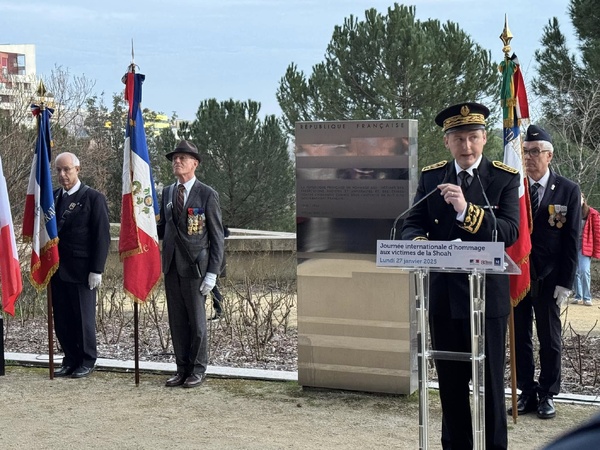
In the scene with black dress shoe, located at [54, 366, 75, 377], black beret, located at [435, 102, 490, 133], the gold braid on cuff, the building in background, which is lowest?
black dress shoe, located at [54, 366, 75, 377]

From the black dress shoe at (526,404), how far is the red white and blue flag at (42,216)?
147 inches

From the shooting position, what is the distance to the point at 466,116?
3963 mm

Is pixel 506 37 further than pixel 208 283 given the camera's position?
No

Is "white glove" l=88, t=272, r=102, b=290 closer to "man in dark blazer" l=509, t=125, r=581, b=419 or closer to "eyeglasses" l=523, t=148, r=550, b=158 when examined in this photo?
"man in dark blazer" l=509, t=125, r=581, b=419

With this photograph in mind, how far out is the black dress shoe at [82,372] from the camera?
6.86 m

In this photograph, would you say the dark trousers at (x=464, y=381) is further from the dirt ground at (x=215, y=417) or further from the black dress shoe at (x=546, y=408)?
the black dress shoe at (x=546, y=408)

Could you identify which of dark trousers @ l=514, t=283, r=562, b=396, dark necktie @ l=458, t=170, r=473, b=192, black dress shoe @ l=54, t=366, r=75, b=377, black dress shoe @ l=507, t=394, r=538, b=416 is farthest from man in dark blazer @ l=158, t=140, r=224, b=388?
dark necktie @ l=458, t=170, r=473, b=192

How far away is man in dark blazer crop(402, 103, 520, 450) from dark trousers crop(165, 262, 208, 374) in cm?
269

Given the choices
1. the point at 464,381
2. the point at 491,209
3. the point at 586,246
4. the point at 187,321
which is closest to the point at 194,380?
the point at 187,321

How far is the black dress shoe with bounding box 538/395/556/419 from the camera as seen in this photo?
5.39m

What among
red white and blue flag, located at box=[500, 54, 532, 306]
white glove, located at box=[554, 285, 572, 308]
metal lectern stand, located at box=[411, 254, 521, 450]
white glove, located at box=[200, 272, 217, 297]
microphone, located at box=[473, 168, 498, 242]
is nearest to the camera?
metal lectern stand, located at box=[411, 254, 521, 450]

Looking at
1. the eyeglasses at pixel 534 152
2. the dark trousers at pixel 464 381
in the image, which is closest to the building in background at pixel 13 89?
the eyeglasses at pixel 534 152

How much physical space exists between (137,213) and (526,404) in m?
3.17

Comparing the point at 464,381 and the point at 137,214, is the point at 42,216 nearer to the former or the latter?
the point at 137,214
